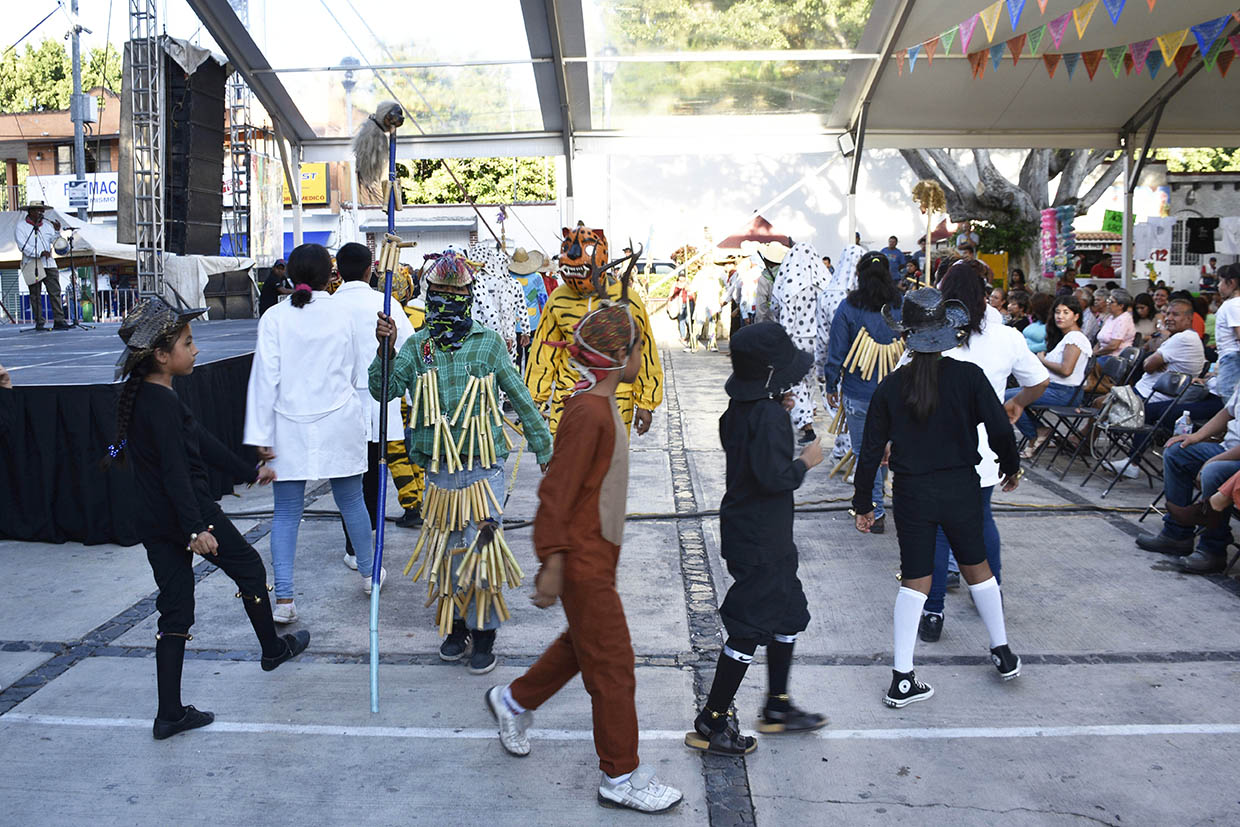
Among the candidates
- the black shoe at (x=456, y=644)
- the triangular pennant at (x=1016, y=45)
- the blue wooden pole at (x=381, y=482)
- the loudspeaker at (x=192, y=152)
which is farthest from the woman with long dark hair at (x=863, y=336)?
the loudspeaker at (x=192, y=152)

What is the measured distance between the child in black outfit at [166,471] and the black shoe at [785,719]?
2.12m

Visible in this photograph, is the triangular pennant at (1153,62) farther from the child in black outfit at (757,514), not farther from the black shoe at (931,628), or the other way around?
the child in black outfit at (757,514)

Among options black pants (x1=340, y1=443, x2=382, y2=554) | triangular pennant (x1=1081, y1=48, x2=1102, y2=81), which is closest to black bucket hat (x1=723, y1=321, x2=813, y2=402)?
black pants (x1=340, y1=443, x2=382, y2=554)

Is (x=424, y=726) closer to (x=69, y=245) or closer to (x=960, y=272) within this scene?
(x=960, y=272)

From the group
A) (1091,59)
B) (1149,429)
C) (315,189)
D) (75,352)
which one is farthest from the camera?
(315,189)

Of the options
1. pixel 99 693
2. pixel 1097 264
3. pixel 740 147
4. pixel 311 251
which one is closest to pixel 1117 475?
pixel 311 251

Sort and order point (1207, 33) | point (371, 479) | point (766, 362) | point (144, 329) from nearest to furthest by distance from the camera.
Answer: point (766, 362), point (144, 329), point (371, 479), point (1207, 33)

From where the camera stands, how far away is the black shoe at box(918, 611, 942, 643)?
469cm

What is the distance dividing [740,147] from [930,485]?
1149 cm

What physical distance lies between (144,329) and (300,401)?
118 centimetres

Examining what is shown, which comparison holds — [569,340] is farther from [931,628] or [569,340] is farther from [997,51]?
[997,51]

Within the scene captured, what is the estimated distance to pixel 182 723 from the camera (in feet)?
12.6

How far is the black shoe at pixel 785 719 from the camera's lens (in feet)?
12.5

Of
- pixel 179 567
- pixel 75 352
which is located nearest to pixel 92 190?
pixel 75 352
